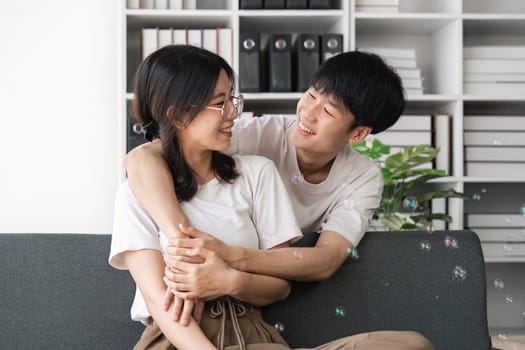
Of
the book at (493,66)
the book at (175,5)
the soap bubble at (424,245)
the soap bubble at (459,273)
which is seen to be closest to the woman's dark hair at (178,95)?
the soap bubble at (424,245)

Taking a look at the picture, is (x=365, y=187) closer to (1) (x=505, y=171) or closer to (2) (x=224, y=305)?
(2) (x=224, y=305)

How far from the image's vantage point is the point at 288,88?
10.6ft

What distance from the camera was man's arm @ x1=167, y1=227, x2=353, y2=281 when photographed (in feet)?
4.80

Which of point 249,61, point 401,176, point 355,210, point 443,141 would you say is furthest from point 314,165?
point 443,141

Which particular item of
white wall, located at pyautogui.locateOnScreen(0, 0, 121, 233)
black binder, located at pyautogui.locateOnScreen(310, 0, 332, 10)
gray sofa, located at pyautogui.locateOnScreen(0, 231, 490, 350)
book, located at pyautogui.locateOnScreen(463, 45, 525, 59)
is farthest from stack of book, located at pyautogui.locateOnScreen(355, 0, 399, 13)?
gray sofa, located at pyautogui.locateOnScreen(0, 231, 490, 350)

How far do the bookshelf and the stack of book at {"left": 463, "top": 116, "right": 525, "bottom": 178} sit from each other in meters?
0.04

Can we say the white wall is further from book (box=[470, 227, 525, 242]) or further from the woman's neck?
the woman's neck

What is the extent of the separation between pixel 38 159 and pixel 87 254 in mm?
2053

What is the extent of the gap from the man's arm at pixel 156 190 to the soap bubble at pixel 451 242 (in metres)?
0.64

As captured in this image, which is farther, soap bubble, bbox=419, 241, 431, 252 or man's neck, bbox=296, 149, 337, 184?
man's neck, bbox=296, 149, 337, 184

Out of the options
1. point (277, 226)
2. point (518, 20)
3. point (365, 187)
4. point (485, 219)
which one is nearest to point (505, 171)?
point (485, 219)

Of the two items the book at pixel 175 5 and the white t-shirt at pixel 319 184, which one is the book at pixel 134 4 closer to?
the book at pixel 175 5

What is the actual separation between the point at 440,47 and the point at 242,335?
244cm

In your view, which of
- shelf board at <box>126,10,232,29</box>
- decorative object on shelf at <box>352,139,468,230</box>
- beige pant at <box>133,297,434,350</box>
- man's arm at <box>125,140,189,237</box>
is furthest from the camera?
shelf board at <box>126,10,232,29</box>
